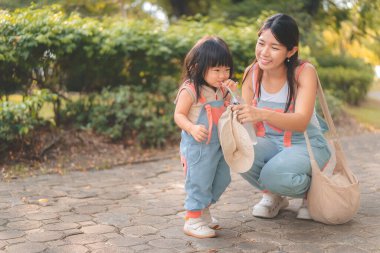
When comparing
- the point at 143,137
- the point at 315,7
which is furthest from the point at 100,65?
the point at 315,7

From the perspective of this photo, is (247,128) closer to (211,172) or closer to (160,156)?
(211,172)

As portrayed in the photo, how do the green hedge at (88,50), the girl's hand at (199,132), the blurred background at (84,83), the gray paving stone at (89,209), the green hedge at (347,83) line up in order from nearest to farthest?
the girl's hand at (199,132) < the gray paving stone at (89,209) < the blurred background at (84,83) < the green hedge at (88,50) < the green hedge at (347,83)

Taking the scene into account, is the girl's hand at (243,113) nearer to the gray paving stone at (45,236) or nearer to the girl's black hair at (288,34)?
the girl's black hair at (288,34)

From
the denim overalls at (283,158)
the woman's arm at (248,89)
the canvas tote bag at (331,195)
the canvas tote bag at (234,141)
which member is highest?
the woman's arm at (248,89)

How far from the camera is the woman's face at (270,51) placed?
3.58m

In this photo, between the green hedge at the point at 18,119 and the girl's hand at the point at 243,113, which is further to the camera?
the green hedge at the point at 18,119

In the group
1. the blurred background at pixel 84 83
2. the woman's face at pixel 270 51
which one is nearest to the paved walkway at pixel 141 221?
the blurred background at pixel 84 83

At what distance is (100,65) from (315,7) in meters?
7.22

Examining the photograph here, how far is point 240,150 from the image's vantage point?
3.34 meters

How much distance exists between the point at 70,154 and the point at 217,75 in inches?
129

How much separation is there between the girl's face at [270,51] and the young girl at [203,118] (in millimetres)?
263

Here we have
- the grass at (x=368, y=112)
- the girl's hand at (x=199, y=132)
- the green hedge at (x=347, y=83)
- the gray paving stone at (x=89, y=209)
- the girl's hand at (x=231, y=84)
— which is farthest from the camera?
the green hedge at (x=347, y=83)

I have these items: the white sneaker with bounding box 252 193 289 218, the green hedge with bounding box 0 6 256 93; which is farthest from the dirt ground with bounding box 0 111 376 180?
the white sneaker with bounding box 252 193 289 218

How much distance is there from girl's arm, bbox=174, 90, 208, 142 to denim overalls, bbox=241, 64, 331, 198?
22.9 inches
